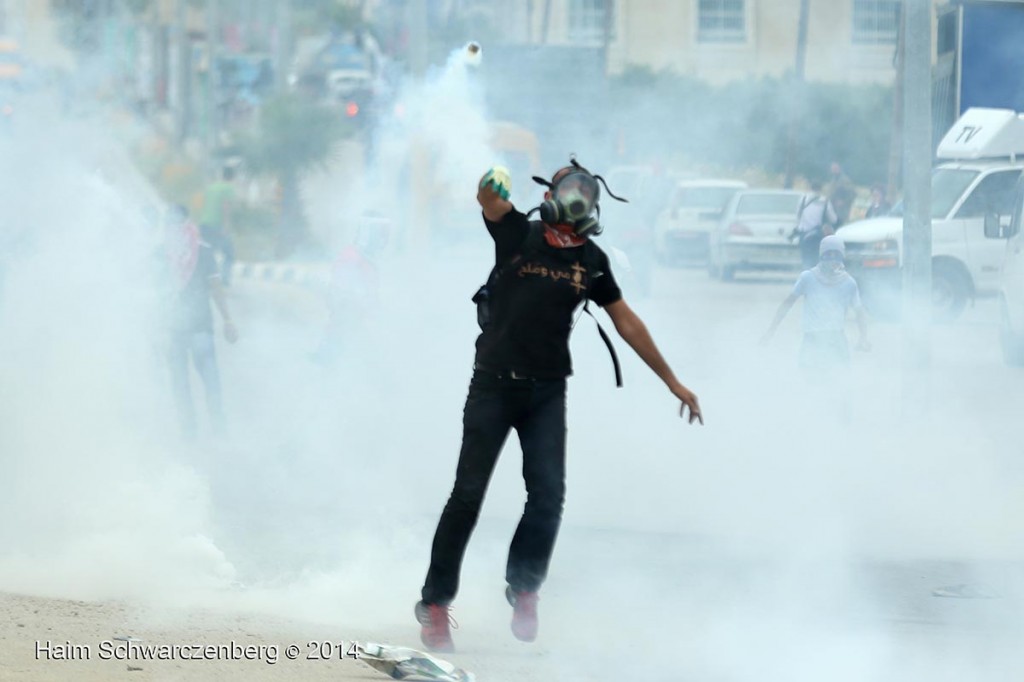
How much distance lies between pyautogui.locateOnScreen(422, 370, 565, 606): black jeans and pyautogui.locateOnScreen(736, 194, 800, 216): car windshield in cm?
1821

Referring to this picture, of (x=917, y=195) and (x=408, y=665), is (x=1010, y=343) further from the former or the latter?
(x=408, y=665)

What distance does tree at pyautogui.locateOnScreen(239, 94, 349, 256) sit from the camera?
23.5 meters

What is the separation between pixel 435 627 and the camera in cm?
525

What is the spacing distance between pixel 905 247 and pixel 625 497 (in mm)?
2925

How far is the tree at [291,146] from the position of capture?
77.2 feet

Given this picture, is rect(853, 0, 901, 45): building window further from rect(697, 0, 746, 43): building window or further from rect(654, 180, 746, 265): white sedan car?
rect(654, 180, 746, 265): white sedan car

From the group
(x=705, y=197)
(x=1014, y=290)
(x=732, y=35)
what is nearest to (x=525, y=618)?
(x=732, y=35)

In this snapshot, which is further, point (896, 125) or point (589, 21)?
point (896, 125)

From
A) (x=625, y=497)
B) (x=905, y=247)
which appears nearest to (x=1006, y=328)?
(x=905, y=247)

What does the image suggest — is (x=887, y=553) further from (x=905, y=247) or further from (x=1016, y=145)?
(x=1016, y=145)

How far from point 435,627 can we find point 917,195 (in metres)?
6.07

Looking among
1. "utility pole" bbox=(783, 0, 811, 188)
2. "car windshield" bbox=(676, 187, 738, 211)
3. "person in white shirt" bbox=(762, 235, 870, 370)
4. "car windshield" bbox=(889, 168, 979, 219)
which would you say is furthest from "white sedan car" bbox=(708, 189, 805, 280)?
"person in white shirt" bbox=(762, 235, 870, 370)

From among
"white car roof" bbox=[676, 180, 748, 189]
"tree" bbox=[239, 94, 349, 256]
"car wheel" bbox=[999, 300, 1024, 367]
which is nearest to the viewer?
"car wheel" bbox=[999, 300, 1024, 367]

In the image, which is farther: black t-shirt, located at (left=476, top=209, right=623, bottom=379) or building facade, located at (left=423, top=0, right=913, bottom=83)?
building facade, located at (left=423, top=0, right=913, bottom=83)
